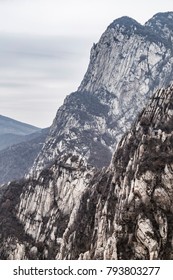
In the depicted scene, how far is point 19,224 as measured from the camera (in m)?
118

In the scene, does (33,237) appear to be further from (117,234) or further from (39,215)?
(117,234)

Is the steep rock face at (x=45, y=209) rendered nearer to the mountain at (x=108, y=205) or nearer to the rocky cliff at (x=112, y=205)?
the rocky cliff at (x=112, y=205)

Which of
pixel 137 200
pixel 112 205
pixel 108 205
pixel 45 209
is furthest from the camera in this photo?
pixel 45 209

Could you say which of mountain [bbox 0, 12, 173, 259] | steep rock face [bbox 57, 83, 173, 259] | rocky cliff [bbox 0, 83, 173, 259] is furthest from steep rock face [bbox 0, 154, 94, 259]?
steep rock face [bbox 57, 83, 173, 259]

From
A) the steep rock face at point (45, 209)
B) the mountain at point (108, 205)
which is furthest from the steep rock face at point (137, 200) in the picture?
the steep rock face at point (45, 209)

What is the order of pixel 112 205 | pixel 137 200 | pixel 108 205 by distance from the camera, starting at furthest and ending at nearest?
pixel 108 205 < pixel 112 205 < pixel 137 200

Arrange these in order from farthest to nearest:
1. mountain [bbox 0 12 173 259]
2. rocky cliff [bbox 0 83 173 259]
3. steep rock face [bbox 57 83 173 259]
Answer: mountain [bbox 0 12 173 259], rocky cliff [bbox 0 83 173 259], steep rock face [bbox 57 83 173 259]

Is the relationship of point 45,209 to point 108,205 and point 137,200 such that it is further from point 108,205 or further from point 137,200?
point 137,200

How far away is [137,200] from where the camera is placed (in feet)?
212

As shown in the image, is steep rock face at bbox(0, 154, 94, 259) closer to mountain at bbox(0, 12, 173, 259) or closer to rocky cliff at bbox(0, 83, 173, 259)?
rocky cliff at bbox(0, 83, 173, 259)

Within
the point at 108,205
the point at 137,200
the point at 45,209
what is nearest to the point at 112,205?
the point at 108,205

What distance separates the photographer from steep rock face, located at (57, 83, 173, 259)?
5984 cm
